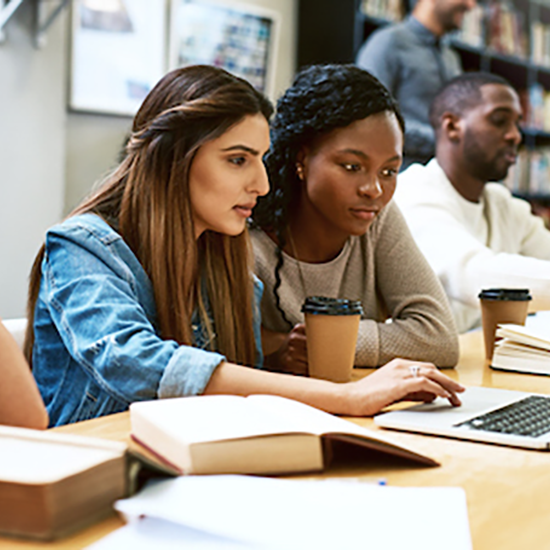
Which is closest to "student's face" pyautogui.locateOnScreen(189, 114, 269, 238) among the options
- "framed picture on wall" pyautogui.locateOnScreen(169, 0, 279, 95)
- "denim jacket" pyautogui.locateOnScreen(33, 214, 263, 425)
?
"denim jacket" pyautogui.locateOnScreen(33, 214, 263, 425)

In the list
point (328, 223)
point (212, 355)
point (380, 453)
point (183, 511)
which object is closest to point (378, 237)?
point (328, 223)

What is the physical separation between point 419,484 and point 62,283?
1.92 feet

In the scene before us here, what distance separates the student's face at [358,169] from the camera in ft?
5.03

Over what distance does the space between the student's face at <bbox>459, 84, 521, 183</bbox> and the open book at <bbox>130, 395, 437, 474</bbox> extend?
1854 mm

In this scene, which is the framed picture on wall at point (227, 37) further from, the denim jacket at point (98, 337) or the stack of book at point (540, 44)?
the denim jacket at point (98, 337)

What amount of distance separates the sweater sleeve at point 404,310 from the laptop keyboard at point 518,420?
0.39 metres

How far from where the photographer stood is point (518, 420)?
3.26ft

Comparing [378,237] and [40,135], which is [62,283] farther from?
[40,135]

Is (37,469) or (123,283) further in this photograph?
(123,283)

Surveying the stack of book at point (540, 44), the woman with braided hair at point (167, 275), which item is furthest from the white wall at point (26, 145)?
the stack of book at point (540, 44)

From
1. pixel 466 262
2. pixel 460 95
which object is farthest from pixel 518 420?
pixel 460 95

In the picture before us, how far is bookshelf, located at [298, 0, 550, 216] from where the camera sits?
380 centimetres

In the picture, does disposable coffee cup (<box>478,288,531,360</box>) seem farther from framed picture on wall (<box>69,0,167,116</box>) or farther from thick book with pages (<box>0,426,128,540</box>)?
framed picture on wall (<box>69,0,167,116</box>)

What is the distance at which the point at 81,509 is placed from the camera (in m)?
0.60
